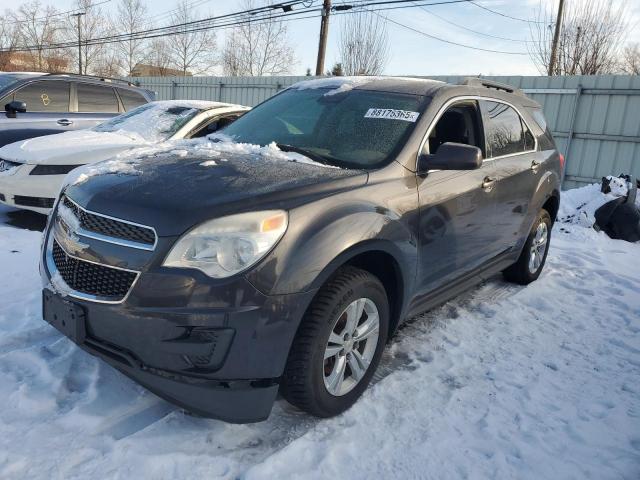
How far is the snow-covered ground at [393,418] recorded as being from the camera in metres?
2.28

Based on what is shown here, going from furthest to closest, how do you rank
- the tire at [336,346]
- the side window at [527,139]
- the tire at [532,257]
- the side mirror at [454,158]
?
the tire at [532,257] < the side window at [527,139] < the side mirror at [454,158] < the tire at [336,346]

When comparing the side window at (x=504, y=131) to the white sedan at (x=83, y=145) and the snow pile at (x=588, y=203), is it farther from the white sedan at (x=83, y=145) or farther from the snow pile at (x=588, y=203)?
the snow pile at (x=588, y=203)

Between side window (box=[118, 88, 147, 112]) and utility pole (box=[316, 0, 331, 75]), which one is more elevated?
utility pole (box=[316, 0, 331, 75])

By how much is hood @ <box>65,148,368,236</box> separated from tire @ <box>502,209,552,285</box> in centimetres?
271

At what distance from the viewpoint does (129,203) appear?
2.28m

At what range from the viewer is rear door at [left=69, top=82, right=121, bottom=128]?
7.59 meters

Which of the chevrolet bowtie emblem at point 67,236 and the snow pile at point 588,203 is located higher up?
the chevrolet bowtie emblem at point 67,236

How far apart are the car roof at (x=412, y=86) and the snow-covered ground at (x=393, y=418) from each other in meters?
1.69

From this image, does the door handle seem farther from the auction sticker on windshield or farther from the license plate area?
the license plate area

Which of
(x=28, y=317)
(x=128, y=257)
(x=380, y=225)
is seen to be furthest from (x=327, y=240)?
(x=28, y=317)

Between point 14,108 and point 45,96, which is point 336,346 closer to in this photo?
point 14,108

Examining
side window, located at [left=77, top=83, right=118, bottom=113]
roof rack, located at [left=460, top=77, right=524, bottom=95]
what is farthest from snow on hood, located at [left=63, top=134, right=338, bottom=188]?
side window, located at [left=77, top=83, right=118, bottom=113]

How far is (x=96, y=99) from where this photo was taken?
7.89 m

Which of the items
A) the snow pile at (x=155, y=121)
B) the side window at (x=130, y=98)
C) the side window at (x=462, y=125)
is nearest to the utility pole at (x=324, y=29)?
the side window at (x=130, y=98)
